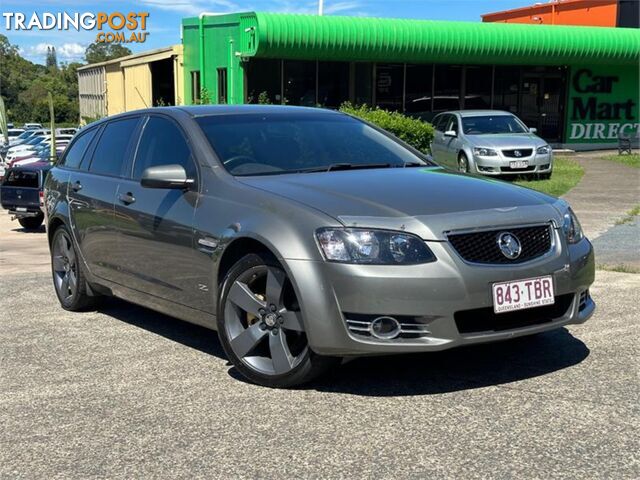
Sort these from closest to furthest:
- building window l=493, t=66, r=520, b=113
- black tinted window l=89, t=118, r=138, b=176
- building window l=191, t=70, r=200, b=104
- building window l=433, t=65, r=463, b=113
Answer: black tinted window l=89, t=118, r=138, b=176
building window l=433, t=65, r=463, b=113
building window l=191, t=70, r=200, b=104
building window l=493, t=66, r=520, b=113

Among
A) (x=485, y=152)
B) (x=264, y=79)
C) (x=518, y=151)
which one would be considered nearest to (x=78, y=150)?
(x=485, y=152)

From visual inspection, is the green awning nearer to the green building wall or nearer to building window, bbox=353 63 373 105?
the green building wall

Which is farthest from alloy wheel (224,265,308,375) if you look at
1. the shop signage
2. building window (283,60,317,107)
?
the shop signage

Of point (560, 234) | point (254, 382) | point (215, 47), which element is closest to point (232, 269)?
point (254, 382)

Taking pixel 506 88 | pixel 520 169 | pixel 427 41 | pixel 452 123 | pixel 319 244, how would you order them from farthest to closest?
pixel 506 88
pixel 427 41
pixel 452 123
pixel 520 169
pixel 319 244

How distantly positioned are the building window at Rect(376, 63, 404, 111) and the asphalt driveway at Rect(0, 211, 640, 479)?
70.0ft

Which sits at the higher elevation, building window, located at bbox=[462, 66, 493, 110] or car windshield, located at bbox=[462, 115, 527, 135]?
building window, located at bbox=[462, 66, 493, 110]

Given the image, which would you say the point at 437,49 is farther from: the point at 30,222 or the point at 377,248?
the point at 377,248

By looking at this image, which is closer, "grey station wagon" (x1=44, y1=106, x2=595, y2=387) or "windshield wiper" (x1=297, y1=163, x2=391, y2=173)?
"grey station wagon" (x1=44, y1=106, x2=595, y2=387)

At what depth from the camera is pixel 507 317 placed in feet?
13.8

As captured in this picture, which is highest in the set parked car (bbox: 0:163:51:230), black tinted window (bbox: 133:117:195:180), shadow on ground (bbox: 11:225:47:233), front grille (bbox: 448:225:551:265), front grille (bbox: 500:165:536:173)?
black tinted window (bbox: 133:117:195:180)

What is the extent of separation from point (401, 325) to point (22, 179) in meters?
12.9

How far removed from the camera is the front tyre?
4.24 m

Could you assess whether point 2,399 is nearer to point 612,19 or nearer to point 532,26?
point 532,26
